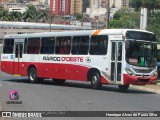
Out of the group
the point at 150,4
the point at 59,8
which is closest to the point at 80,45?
the point at 150,4

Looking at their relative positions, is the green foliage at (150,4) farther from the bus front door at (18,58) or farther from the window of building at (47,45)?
the window of building at (47,45)

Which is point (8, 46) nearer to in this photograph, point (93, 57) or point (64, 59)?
point (64, 59)

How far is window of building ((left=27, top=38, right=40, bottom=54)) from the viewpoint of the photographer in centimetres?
2977

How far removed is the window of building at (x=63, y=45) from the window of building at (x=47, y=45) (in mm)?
512

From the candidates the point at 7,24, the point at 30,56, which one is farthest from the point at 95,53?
the point at 7,24

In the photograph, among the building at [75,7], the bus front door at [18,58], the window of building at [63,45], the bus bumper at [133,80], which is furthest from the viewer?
the building at [75,7]

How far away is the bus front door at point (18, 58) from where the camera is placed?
31.2m

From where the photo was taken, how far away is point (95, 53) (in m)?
25.2

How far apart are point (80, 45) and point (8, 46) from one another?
26.0ft

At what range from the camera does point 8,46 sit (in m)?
32.6

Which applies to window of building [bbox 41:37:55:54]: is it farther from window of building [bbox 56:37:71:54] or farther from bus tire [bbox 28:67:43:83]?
bus tire [bbox 28:67:43:83]

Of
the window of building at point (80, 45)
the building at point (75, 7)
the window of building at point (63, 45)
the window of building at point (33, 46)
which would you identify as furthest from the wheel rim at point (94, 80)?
the building at point (75, 7)

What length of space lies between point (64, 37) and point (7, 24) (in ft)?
382

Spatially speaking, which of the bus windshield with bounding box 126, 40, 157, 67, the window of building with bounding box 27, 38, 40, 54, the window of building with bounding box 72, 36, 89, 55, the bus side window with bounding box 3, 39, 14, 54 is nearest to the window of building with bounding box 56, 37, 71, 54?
the window of building with bounding box 72, 36, 89, 55
